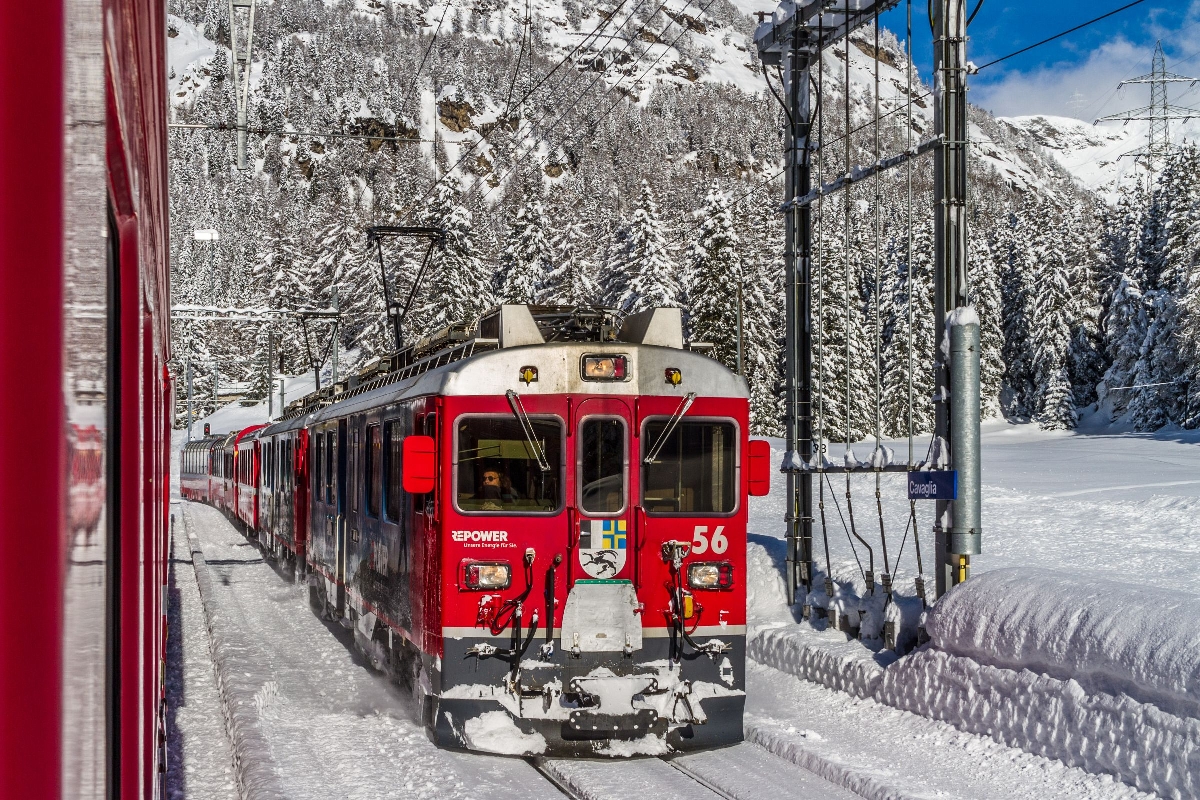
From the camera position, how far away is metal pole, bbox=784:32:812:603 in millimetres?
13953

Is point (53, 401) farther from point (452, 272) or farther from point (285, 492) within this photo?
point (452, 272)

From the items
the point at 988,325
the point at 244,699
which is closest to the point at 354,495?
the point at 244,699

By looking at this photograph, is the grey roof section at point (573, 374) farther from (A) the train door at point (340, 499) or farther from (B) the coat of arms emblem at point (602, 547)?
(A) the train door at point (340, 499)

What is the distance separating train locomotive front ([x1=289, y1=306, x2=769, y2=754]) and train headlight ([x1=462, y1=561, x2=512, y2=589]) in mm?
13

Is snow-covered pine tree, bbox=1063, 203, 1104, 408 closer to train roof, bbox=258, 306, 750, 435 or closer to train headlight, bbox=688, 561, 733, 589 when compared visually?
train roof, bbox=258, 306, 750, 435

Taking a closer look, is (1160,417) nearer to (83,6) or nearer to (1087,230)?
(1087,230)

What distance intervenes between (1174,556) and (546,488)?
18.7 m

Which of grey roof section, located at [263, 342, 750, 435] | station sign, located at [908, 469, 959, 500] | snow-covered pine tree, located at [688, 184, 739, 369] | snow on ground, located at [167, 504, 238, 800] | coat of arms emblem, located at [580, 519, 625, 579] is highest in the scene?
snow-covered pine tree, located at [688, 184, 739, 369]

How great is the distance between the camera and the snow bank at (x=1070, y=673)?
23.9 ft

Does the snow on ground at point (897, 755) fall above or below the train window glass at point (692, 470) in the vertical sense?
below

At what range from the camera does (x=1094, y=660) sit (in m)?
8.01

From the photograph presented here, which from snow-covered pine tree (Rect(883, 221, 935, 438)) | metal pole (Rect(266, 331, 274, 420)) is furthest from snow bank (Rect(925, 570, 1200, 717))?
snow-covered pine tree (Rect(883, 221, 935, 438))

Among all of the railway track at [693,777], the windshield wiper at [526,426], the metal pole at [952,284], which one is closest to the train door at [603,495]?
the windshield wiper at [526,426]

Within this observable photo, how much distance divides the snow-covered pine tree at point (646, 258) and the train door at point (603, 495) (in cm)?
4485
